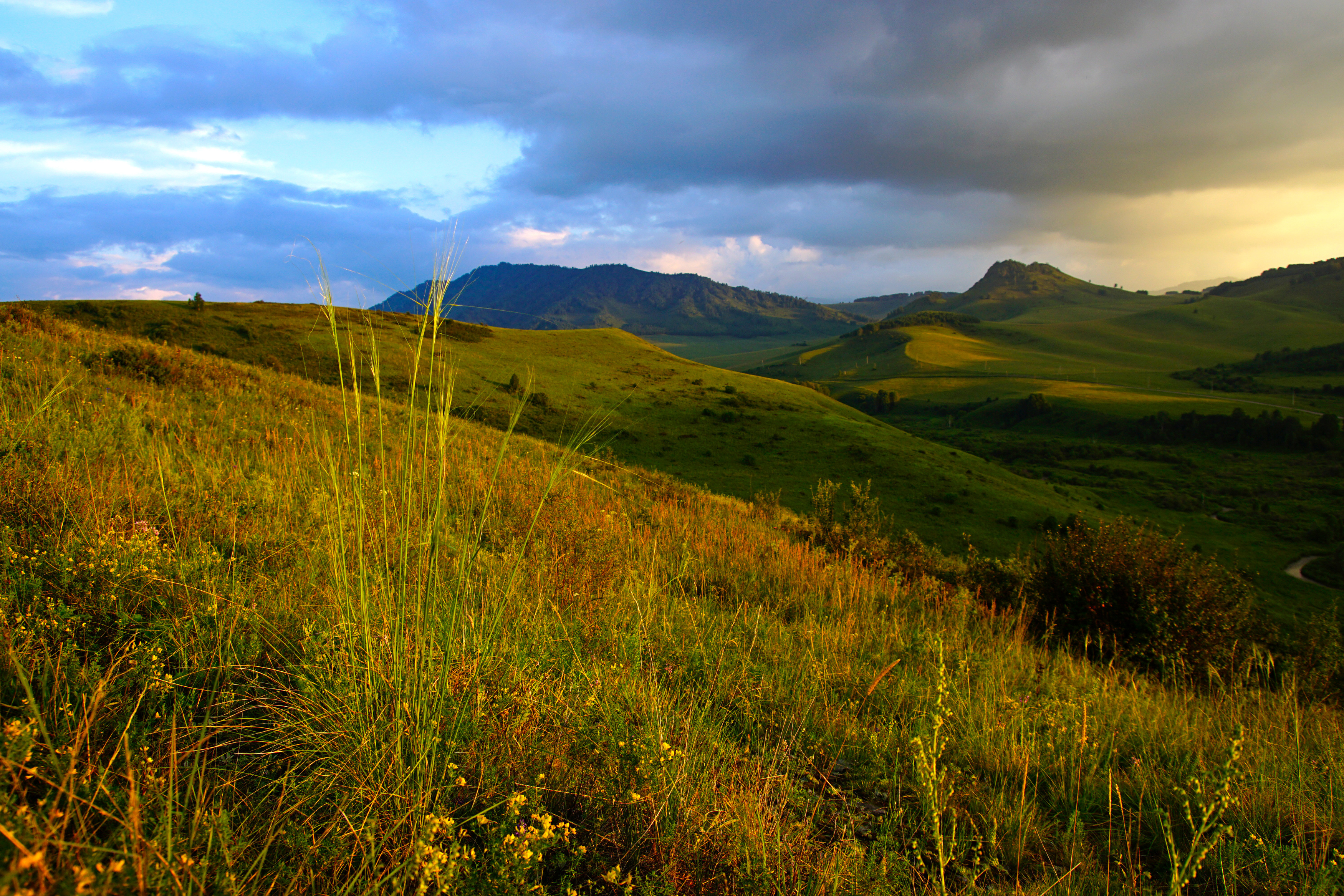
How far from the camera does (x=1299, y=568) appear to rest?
56.1m

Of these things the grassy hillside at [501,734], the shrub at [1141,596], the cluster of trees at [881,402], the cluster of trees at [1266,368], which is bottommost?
the cluster of trees at [881,402]

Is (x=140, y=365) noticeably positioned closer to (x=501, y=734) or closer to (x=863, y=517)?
(x=501, y=734)

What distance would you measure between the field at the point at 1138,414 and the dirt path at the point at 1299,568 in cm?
78

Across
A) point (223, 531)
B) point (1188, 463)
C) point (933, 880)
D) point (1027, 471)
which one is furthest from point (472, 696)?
point (1188, 463)

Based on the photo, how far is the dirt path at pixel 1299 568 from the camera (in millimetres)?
52156

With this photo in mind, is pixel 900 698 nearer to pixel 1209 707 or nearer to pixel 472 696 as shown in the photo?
pixel 472 696

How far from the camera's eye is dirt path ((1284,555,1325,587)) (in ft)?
171

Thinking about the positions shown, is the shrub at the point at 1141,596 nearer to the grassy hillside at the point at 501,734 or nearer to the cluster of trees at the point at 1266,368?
the grassy hillside at the point at 501,734

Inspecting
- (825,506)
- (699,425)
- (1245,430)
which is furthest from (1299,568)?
(825,506)

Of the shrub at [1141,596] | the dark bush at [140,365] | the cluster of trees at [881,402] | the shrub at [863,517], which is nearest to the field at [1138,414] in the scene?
the cluster of trees at [881,402]

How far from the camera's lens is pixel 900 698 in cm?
353

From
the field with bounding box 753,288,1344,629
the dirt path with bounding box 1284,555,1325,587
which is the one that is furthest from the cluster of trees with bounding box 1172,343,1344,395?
the dirt path with bounding box 1284,555,1325,587

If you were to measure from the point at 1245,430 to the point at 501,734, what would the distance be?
484 feet

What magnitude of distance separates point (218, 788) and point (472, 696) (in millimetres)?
796
